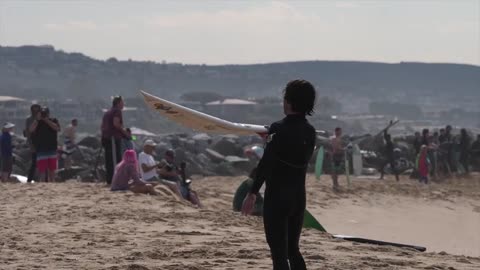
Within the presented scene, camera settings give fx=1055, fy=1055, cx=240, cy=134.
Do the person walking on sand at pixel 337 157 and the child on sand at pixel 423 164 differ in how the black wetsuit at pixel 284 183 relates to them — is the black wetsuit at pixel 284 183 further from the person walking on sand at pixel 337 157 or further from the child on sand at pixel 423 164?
the child on sand at pixel 423 164

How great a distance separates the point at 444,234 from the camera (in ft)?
51.6

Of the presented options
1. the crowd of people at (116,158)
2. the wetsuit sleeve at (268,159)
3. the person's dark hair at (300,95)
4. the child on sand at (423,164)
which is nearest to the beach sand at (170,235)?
the crowd of people at (116,158)

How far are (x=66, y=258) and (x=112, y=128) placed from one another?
6962mm

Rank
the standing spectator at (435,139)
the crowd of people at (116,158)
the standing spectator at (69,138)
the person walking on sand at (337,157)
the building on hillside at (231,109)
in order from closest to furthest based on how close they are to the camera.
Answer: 1. the crowd of people at (116,158)
2. the person walking on sand at (337,157)
3. the standing spectator at (69,138)
4. the standing spectator at (435,139)
5. the building on hillside at (231,109)

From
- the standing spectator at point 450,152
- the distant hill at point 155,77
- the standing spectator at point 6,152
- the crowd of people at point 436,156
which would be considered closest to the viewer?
the standing spectator at point 6,152

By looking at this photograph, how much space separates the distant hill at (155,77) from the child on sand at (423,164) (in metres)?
→ 120

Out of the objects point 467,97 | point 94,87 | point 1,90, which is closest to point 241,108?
point 1,90

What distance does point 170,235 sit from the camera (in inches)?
368

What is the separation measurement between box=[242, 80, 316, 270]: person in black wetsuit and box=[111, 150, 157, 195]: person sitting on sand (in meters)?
6.80

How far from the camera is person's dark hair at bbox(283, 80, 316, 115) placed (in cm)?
630

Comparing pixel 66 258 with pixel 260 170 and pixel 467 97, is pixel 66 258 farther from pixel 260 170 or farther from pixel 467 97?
pixel 467 97

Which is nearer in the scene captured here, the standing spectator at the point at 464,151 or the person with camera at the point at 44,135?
the person with camera at the point at 44,135

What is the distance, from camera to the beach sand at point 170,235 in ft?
26.1

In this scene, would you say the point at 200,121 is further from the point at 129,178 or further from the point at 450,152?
the point at 450,152
